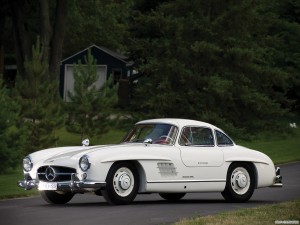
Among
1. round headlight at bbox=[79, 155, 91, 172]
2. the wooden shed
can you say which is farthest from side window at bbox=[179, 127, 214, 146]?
the wooden shed

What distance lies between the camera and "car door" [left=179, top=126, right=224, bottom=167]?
17.6 meters

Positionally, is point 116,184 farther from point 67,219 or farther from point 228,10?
point 228,10

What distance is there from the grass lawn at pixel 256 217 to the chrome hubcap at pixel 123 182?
7.56ft

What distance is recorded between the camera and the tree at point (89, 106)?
130ft

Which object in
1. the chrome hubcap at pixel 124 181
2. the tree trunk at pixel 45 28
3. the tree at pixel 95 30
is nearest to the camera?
the chrome hubcap at pixel 124 181

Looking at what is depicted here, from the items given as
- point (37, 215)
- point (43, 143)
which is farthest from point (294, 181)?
point (43, 143)

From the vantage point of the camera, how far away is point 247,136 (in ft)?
142

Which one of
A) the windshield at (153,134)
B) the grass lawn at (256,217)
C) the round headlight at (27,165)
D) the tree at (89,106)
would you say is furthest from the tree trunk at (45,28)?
the grass lawn at (256,217)

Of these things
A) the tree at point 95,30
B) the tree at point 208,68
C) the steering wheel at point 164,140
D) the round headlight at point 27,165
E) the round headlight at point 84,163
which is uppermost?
the tree at point 95,30

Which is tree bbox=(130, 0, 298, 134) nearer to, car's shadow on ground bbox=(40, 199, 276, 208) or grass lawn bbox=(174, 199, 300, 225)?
car's shadow on ground bbox=(40, 199, 276, 208)

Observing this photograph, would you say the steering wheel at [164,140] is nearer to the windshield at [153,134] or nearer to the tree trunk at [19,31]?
the windshield at [153,134]

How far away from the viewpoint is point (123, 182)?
53.9ft

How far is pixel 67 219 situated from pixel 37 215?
0.98 meters

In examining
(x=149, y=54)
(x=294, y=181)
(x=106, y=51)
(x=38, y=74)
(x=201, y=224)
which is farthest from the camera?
(x=106, y=51)
